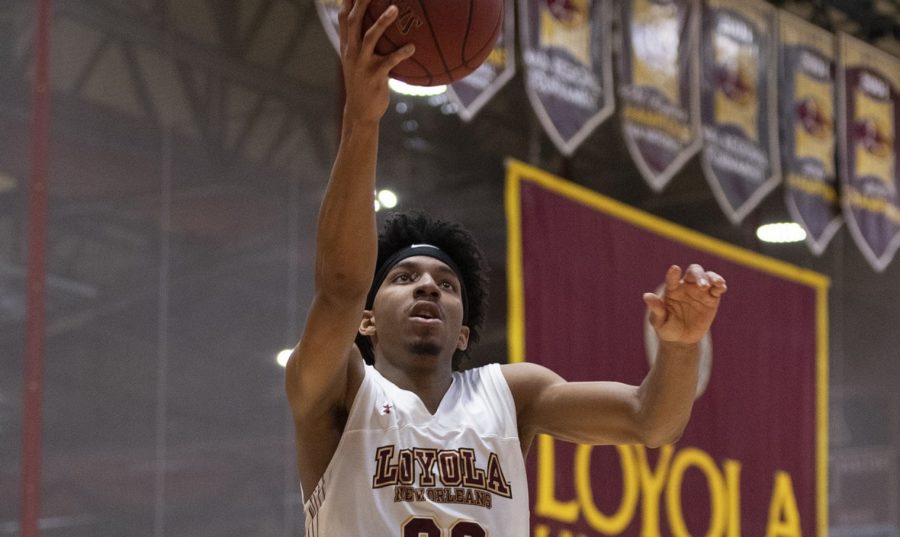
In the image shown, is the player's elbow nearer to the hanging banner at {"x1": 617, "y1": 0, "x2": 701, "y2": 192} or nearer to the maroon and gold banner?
the maroon and gold banner

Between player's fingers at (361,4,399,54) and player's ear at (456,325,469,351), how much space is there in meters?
1.13

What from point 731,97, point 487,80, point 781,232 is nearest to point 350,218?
point 487,80

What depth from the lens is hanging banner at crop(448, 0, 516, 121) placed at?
793 cm

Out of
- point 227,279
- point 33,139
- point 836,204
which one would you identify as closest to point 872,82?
point 836,204

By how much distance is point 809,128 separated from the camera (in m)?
10.8

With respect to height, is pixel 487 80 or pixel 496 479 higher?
pixel 487 80

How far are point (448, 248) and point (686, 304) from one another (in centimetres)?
99

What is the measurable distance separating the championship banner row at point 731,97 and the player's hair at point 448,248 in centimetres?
383

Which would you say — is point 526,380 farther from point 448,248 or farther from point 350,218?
point 350,218

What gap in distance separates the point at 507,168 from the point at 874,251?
4084 millimetres

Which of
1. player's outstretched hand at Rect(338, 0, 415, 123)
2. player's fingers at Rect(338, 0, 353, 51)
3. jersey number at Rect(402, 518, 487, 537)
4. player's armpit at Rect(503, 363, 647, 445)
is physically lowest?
jersey number at Rect(402, 518, 487, 537)

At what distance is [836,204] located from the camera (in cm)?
1102

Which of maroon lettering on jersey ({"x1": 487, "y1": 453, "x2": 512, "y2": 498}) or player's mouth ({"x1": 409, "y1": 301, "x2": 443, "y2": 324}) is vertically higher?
player's mouth ({"x1": 409, "y1": 301, "x2": 443, "y2": 324})

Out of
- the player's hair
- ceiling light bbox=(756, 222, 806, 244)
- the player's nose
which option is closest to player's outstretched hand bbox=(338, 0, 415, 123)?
the player's nose
